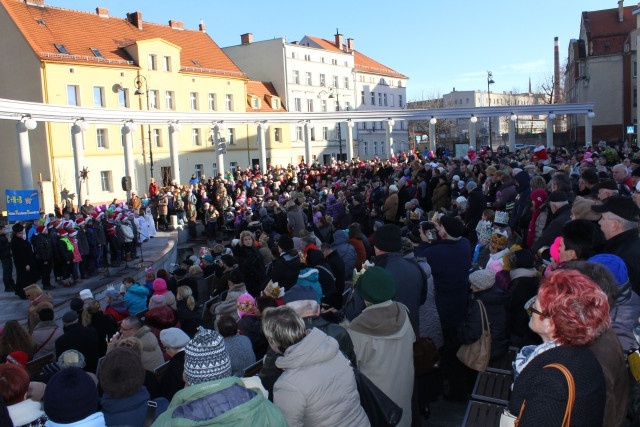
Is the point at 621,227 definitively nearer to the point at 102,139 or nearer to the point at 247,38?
the point at 102,139

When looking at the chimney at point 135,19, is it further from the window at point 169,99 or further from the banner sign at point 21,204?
the banner sign at point 21,204

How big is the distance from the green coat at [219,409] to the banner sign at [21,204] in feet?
46.5

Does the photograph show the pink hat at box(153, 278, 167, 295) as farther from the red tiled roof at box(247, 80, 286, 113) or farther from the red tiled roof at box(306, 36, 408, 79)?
the red tiled roof at box(306, 36, 408, 79)

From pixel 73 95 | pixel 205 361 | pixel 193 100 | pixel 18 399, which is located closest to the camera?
pixel 205 361

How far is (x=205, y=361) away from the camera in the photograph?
3412 millimetres

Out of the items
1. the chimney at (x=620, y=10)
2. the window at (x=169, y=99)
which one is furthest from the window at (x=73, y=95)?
the chimney at (x=620, y=10)

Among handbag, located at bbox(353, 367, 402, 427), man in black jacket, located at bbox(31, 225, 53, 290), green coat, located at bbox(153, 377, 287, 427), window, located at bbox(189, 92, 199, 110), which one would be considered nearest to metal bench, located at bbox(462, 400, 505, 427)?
handbag, located at bbox(353, 367, 402, 427)

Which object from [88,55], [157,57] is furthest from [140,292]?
[157,57]

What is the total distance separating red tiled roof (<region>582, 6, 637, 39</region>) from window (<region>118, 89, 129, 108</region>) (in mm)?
46876

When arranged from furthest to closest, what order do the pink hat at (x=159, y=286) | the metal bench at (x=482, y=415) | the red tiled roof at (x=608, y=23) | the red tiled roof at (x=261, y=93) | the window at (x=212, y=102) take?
the red tiled roof at (x=608, y=23) < the red tiled roof at (x=261, y=93) < the window at (x=212, y=102) < the pink hat at (x=159, y=286) < the metal bench at (x=482, y=415)

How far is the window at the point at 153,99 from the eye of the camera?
1622 inches

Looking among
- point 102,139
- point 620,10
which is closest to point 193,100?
point 102,139

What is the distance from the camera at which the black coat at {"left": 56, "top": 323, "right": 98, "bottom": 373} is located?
6.29 m

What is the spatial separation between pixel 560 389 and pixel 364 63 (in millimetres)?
70517
